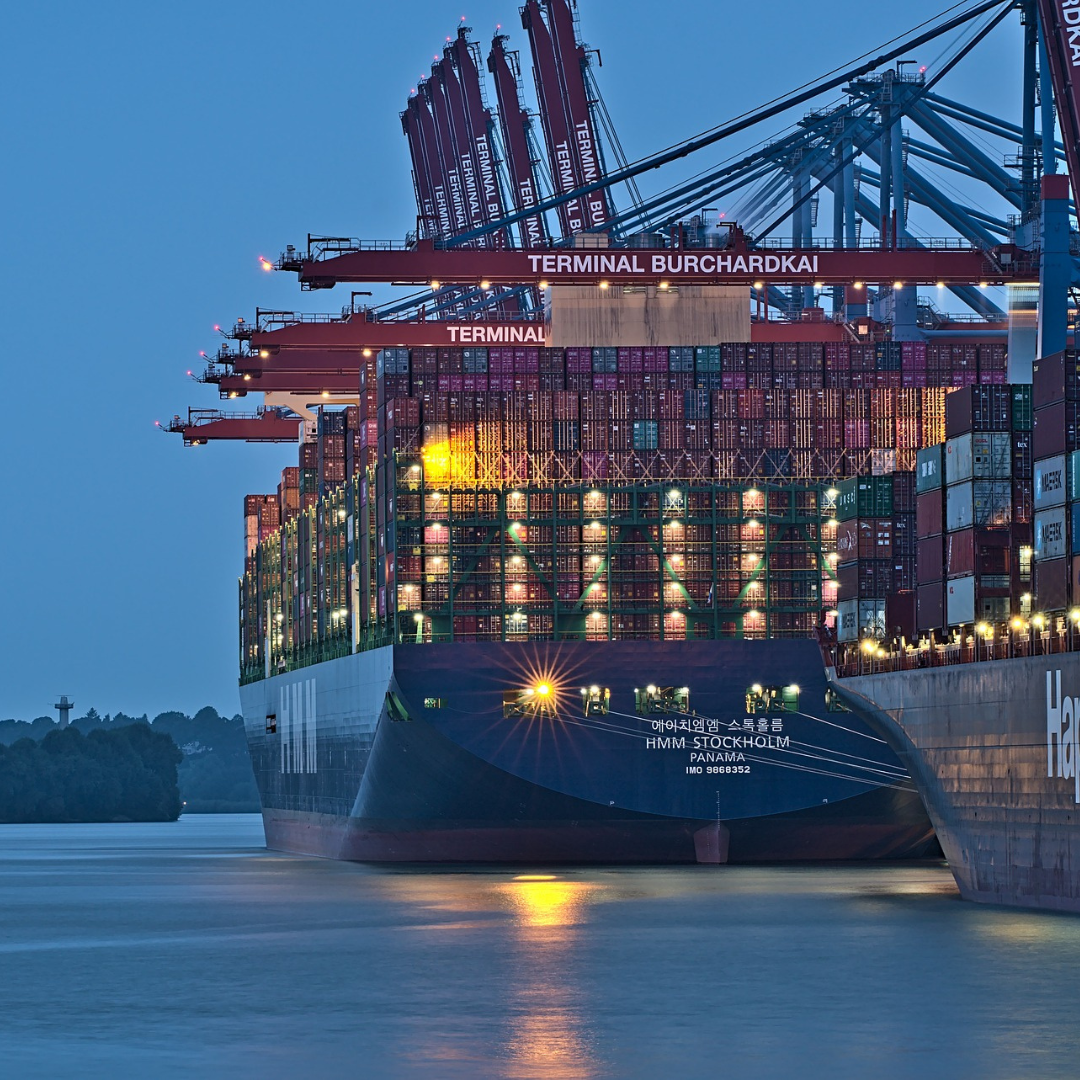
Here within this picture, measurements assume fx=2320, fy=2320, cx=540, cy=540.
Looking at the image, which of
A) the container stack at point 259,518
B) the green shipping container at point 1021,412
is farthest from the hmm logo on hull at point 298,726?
the green shipping container at point 1021,412

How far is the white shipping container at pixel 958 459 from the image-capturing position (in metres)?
50.6

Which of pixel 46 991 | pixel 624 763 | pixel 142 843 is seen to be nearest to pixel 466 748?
pixel 624 763

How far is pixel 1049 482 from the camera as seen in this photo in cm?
4709

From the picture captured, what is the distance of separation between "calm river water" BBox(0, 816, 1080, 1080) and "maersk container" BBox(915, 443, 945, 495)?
958 centimetres

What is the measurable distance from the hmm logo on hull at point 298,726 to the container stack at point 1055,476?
45.8 metres

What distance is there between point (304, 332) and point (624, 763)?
2357cm

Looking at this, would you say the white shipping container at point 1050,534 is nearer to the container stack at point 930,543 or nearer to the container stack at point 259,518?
the container stack at point 930,543

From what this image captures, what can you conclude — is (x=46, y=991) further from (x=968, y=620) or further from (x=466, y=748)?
(x=466, y=748)

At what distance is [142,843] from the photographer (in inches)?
5950

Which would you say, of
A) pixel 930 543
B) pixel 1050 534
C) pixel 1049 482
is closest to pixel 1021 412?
pixel 930 543

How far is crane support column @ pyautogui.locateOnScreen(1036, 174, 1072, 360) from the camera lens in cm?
5681

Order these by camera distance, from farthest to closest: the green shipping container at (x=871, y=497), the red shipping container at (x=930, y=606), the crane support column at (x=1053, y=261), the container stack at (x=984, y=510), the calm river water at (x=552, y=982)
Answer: the green shipping container at (x=871, y=497) < the crane support column at (x=1053, y=261) < the red shipping container at (x=930, y=606) < the container stack at (x=984, y=510) < the calm river water at (x=552, y=982)

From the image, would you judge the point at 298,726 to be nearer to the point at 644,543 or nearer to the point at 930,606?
the point at 644,543

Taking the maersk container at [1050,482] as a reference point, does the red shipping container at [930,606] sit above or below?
below
